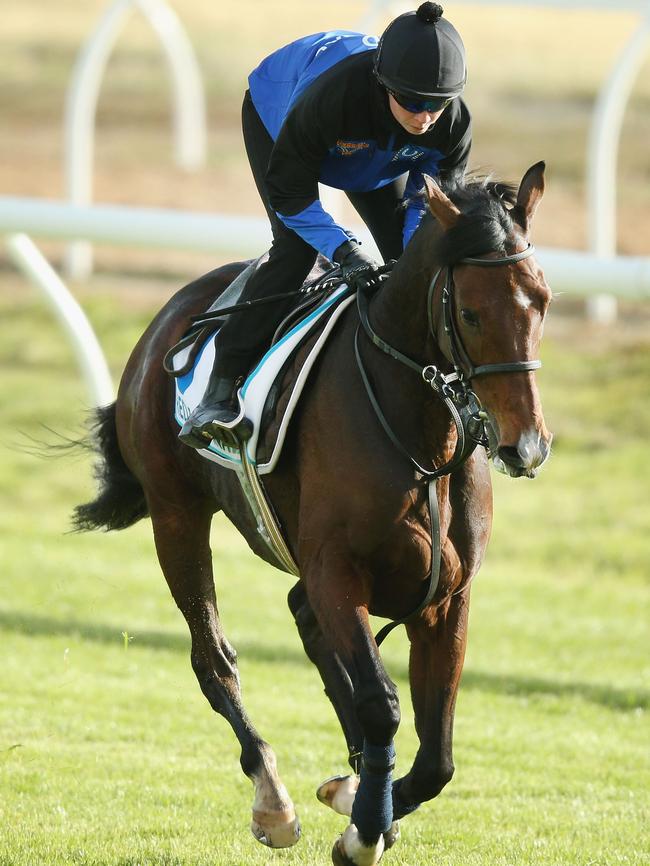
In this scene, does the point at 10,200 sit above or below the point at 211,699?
above

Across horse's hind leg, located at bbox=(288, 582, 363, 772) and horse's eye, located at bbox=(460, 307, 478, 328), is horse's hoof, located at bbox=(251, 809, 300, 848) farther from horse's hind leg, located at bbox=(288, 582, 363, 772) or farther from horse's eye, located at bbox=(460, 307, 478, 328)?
horse's eye, located at bbox=(460, 307, 478, 328)

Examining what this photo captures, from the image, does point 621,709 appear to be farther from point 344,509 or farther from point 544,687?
point 344,509

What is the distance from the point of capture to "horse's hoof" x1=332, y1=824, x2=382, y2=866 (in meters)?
4.28

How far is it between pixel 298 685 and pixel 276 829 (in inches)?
113

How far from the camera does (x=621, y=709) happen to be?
7379 millimetres

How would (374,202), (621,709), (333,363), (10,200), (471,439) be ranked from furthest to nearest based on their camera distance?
(10,200) → (621,709) → (374,202) → (333,363) → (471,439)

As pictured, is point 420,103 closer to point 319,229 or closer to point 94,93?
point 319,229

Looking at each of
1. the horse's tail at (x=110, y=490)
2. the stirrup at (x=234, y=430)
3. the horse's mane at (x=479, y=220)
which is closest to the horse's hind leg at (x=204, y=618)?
the horse's tail at (x=110, y=490)

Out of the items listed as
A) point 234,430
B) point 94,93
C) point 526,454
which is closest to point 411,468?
point 526,454

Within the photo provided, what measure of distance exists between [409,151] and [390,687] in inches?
67.7

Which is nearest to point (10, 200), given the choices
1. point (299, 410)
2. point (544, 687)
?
point (544, 687)

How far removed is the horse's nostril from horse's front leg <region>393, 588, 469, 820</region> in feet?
2.95

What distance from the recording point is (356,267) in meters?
4.43

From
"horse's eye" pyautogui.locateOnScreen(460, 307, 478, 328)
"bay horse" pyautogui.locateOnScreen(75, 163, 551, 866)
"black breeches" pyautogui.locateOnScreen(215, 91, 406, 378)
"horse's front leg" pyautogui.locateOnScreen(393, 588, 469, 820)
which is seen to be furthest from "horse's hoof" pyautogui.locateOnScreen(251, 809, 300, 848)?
"horse's eye" pyautogui.locateOnScreen(460, 307, 478, 328)
